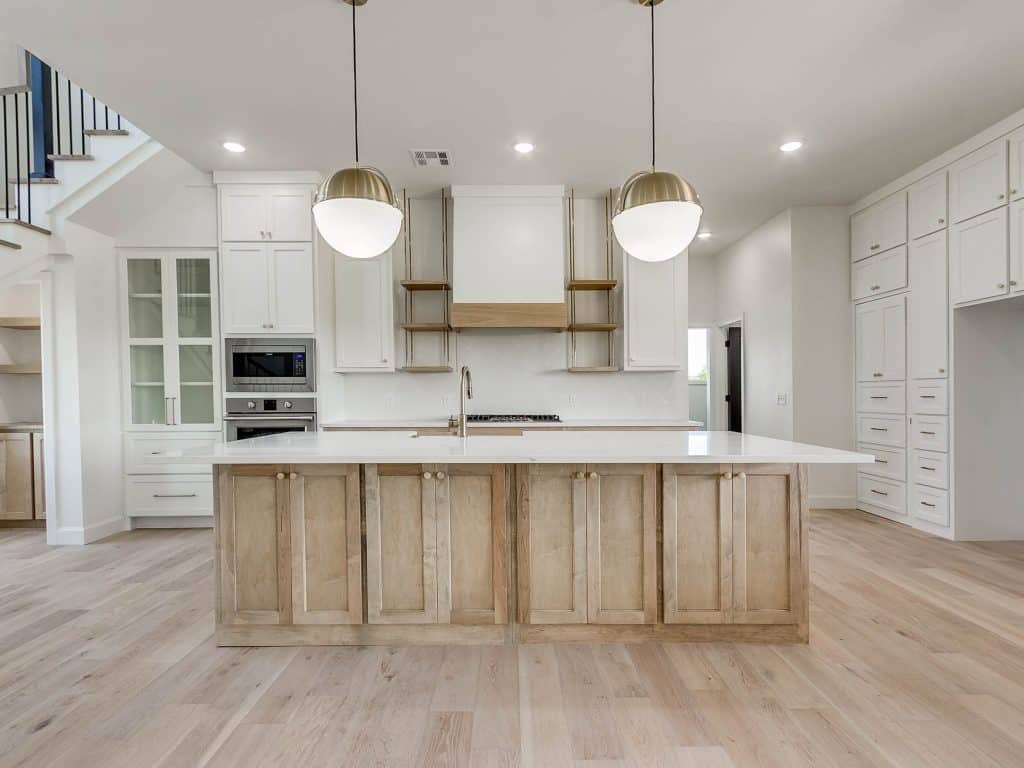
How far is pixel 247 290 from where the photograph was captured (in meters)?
4.34

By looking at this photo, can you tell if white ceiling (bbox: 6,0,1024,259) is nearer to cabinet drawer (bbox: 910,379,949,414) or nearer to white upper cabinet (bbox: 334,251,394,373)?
white upper cabinet (bbox: 334,251,394,373)

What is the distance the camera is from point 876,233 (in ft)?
15.8

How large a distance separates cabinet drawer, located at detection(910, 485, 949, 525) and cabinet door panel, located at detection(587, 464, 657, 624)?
3076 millimetres

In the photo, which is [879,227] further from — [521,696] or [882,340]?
[521,696]

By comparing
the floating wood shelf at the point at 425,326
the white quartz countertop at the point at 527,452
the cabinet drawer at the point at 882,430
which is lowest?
the cabinet drawer at the point at 882,430

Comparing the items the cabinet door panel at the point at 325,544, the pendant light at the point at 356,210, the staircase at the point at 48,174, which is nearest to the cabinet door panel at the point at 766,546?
the cabinet door panel at the point at 325,544

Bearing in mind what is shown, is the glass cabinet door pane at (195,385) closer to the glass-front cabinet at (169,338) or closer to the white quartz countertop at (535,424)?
the glass-front cabinet at (169,338)

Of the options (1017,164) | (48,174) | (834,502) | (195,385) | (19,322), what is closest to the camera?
(1017,164)

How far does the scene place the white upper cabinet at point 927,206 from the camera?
411 cm

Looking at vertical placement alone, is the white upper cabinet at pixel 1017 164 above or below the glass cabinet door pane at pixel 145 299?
above

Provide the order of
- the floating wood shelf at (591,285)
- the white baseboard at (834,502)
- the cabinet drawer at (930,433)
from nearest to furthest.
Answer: the cabinet drawer at (930,433) → the floating wood shelf at (591,285) → the white baseboard at (834,502)

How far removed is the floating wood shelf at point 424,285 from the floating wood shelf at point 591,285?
1035 millimetres

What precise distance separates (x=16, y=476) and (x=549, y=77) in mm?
5063

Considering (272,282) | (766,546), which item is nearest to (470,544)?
(766,546)
